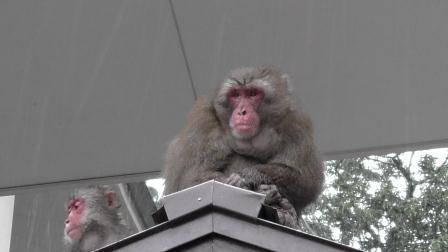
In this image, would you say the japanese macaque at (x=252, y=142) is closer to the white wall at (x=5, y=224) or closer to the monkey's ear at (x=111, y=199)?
the monkey's ear at (x=111, y=199)

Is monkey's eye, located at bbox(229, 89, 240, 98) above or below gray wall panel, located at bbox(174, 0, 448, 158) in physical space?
below

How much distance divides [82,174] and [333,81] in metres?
2.06

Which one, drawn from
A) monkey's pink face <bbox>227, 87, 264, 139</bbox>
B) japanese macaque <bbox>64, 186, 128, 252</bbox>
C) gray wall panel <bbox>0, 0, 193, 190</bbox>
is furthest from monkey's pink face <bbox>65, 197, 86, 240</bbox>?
monkey's pink face <bbox>227, 87, 264, 139</bbox>

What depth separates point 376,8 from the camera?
6.70 m

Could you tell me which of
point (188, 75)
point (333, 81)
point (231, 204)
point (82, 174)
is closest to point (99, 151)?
point (82, 174)

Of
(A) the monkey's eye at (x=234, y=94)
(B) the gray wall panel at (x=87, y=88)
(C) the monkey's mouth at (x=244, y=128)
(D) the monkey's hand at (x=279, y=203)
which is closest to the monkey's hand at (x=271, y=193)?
(D) the monkey's hand at (x=279, y=203)

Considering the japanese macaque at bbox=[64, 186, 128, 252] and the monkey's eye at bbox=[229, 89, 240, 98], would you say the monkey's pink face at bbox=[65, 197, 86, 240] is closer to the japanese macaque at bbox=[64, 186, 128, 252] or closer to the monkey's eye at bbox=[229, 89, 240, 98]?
the japanese macaque at bbox=[64, 186, 128, 252]

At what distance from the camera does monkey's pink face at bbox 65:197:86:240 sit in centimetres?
619

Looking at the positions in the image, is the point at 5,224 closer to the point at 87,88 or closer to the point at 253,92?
the point at 87,88

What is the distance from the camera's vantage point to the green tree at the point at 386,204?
36.3 ft

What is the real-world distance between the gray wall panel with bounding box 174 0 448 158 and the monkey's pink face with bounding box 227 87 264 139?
4.01ft

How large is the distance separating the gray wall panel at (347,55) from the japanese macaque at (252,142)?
1091mm

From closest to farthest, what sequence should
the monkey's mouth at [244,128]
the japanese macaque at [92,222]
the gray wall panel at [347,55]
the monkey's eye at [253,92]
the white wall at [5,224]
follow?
the monkey's mouth at [244,128] < the monkey's eye at [253,92] < the japanese macaque at [92,222] < the gray wall panel at [347,55] < the white wall at [5,224]

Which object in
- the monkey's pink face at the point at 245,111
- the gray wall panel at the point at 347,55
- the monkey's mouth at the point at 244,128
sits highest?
the gray wall panel at the point at 347,55
